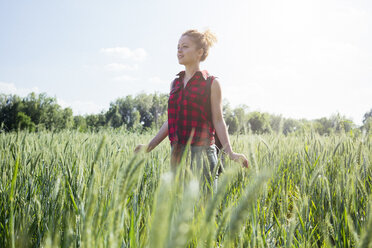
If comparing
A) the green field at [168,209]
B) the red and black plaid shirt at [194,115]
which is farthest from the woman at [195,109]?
the green field at [168,209]

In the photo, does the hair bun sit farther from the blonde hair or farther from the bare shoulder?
the bare shoulder

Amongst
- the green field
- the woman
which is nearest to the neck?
the woman

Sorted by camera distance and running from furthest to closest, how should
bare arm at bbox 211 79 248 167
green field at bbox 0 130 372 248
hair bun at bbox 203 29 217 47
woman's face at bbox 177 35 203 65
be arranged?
hair bun at bbox 203 29 217 47, woman's face at bbox 177 35 203 65, bare arm at bbox 211 79 248 167, green field at bbox 0 130 372 248

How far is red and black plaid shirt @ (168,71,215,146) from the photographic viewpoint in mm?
1896

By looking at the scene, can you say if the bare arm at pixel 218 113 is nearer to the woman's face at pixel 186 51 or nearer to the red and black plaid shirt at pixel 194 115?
the red and black plaid shirt at pixel 194 115

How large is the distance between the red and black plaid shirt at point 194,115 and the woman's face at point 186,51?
132 millimetres

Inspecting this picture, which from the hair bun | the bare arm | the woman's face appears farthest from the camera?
the hair bun

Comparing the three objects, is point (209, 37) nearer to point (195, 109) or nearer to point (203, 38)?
point (203, 38)

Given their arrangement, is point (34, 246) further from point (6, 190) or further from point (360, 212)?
point (360, 212)

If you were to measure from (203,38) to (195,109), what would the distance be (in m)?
0.62

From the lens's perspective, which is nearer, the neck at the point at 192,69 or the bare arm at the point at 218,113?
the bare arm at the point at 218,113

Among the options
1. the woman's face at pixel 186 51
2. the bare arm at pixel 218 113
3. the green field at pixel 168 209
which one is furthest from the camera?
the woman's face at pixel 186 51

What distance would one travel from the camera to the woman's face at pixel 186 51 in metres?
1.98

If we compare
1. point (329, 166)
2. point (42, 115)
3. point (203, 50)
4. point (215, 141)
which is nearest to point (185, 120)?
point (215, 141)
